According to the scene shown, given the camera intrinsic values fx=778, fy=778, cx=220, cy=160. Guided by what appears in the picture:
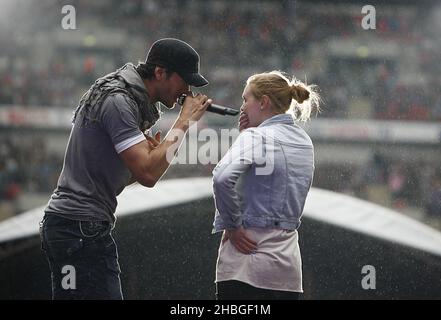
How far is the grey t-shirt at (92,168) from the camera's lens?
6.92 feet

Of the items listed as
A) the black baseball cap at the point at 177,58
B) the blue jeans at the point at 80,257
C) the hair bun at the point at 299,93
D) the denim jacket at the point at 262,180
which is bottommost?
the blue jeans at the point at 80,257

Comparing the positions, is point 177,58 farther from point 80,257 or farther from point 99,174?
point 80,257

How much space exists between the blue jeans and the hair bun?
64 centimetres

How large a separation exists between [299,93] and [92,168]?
0.61 metres

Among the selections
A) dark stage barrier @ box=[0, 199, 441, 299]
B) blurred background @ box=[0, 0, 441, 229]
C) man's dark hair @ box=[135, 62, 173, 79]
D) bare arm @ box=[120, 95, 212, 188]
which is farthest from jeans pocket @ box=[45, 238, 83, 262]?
blurred background @ box=[0, 0, 441, 229]

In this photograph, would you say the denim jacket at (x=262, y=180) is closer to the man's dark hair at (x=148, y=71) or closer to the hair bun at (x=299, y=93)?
the hair bun at (x=299, y=93)

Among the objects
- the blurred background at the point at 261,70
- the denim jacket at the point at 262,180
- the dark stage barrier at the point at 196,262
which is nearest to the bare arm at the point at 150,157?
the denim jacket at the point at 262,180

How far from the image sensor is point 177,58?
2258mm

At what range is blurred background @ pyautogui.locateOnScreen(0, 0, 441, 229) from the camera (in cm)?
396

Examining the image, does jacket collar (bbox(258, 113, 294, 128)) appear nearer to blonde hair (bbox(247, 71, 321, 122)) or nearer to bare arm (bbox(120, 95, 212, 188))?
blonde hair (bbox(247, 71, 321, 122))

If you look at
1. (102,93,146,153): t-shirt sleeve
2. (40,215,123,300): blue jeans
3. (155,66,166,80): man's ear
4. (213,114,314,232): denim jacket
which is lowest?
(40,215,123,300): blue jeans

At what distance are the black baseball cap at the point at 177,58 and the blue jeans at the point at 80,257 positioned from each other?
485mm
